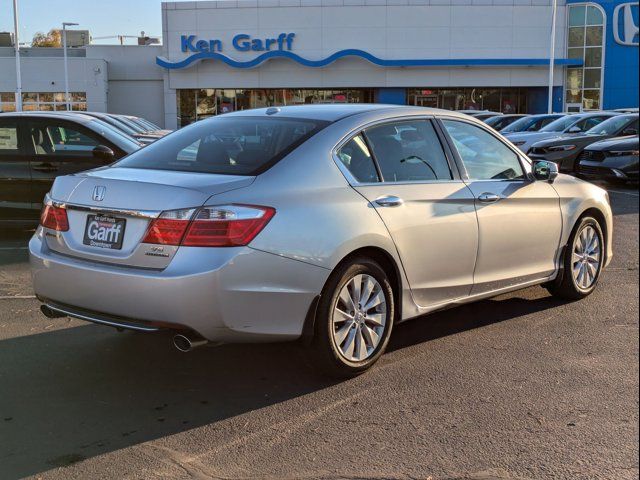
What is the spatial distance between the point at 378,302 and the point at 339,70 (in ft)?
133

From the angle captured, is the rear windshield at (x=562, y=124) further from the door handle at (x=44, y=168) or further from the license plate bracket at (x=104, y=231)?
the license plate bracket at (x=104, y=231)

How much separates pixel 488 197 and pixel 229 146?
1.86m

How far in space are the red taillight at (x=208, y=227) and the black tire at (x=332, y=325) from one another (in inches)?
23.5

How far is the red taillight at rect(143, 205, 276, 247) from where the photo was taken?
3.82 meters

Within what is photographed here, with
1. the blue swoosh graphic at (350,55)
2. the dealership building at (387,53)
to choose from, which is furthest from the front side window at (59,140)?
the dealership building at (387,53)

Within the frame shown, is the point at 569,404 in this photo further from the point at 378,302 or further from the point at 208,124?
the point at 208,124

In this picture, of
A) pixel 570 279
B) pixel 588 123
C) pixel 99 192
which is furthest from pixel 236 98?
pixel 99 192

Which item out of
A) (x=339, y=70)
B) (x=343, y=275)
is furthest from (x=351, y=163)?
→ (x=339, y=70)

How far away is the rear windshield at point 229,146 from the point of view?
4.37 metres

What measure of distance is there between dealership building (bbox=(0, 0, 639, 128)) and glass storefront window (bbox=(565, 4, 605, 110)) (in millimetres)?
60

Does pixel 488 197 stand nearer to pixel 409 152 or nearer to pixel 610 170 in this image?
pixel 409 152

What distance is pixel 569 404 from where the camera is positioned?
3998mm

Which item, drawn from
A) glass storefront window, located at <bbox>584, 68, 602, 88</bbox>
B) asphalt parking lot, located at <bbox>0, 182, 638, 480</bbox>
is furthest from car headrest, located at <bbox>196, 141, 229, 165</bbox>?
Answer: glass storefront window, located at <bbox>584, 68, 602, 88</bbox>

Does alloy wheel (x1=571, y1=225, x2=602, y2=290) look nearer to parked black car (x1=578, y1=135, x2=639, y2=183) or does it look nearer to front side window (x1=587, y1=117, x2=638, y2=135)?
parked black car (x1=578, y1=135, x2=639, y2=183)
